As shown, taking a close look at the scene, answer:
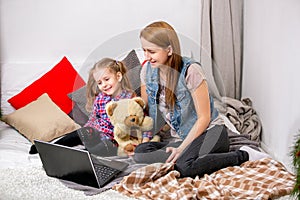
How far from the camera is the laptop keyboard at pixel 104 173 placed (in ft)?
7.23

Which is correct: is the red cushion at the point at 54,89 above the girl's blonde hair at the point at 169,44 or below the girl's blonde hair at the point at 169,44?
below

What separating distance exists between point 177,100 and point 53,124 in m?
0.95

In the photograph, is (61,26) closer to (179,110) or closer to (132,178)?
(179,110)

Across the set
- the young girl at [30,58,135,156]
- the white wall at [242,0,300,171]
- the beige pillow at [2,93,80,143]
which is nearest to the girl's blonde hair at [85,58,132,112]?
the young girl at [30,58,135,156]

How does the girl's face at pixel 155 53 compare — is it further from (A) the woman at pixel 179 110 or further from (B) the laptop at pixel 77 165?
(B) the laptop at pixel 77 165

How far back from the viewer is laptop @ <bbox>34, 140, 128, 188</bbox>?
83.9 inches

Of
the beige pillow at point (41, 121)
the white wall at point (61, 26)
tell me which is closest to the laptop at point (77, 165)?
the beige pillow at point (41, 121)

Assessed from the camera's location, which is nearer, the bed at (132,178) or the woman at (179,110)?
Result: the bed at (132,178)

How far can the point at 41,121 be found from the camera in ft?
9.64

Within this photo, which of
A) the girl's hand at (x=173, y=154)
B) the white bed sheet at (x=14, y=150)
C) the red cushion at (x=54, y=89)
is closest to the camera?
the girl's hand at (x=173, y=154)

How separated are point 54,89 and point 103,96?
1184 mm

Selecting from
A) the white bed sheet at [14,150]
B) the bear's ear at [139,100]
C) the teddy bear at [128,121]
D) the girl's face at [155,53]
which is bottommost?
the white bed sheet at [14,150]

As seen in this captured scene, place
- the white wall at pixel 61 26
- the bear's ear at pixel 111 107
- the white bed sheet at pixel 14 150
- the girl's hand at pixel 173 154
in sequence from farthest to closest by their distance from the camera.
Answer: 1. the white wall at pixel 61 26
2. the white bed sheet at pixel 14 150
3. the girl's hand at pixel 173 154
4. the bear's ear at pixel 111 107

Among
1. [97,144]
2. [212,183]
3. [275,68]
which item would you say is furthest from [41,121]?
[275,68]
